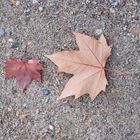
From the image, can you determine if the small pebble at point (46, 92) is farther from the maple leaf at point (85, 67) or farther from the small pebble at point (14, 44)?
the small pebble at point (14, 44)

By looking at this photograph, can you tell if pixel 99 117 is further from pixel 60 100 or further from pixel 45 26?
pixel 45 26

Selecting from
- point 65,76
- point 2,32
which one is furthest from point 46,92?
point 2,32

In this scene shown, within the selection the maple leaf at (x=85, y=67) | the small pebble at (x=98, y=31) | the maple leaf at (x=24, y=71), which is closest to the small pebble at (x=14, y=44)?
the maple leaf at (x=24, y=71)

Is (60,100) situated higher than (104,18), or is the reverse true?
(104,18)

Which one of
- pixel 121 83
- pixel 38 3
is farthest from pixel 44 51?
pixel 121 83

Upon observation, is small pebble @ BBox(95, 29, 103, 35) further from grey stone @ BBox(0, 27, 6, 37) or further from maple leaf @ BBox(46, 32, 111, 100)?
grey stone @ BBox(0, 27, 6, 37)

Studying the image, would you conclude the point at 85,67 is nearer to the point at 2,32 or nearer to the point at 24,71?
the point at 24,71
